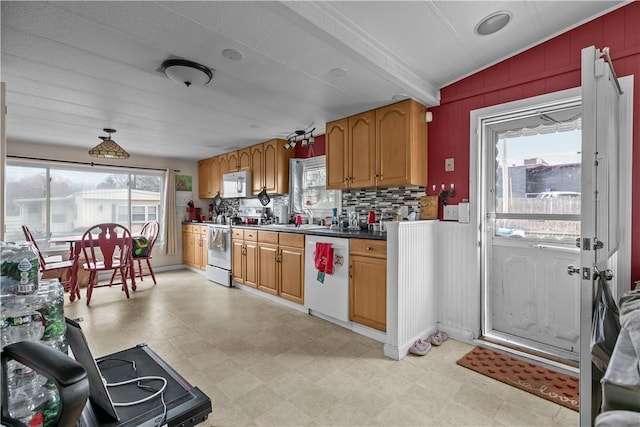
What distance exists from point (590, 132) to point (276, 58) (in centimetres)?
180

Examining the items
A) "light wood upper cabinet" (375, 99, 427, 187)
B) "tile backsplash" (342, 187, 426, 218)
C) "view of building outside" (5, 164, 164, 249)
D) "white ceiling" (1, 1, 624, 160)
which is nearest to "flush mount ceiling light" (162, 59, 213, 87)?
"white ceiling" (1, 1, 624, 160)

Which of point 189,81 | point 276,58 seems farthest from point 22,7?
point 276,58

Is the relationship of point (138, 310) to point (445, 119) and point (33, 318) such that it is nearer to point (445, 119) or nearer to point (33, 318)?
point (33, 318)

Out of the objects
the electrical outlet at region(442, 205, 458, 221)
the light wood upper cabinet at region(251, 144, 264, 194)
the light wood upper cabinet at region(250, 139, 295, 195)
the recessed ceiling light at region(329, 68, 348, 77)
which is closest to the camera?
the recessed ceiling light at region(329, 68, 348, 77)

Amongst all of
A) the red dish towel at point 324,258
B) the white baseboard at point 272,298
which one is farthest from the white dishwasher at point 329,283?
the white baseboard at point 272,298

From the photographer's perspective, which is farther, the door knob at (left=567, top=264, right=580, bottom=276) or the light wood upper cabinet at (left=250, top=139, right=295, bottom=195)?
the light wood upper cabinet at (left=250, top=139, right=295, bottom=195)

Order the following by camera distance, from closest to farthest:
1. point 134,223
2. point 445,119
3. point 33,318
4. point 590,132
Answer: point 33,318, point 590,132, point 445,119, point 134,223

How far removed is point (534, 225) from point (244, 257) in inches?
132

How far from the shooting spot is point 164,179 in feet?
18.8

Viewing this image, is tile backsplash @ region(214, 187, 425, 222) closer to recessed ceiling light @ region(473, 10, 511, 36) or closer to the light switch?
the light switch

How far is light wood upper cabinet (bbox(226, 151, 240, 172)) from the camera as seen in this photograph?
5207mm

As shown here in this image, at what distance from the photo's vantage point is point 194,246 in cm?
550

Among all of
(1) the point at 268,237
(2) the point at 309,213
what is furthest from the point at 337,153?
(1) the point at 268,237

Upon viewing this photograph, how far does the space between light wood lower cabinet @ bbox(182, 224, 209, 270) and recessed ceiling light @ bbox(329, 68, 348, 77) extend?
3761mm
